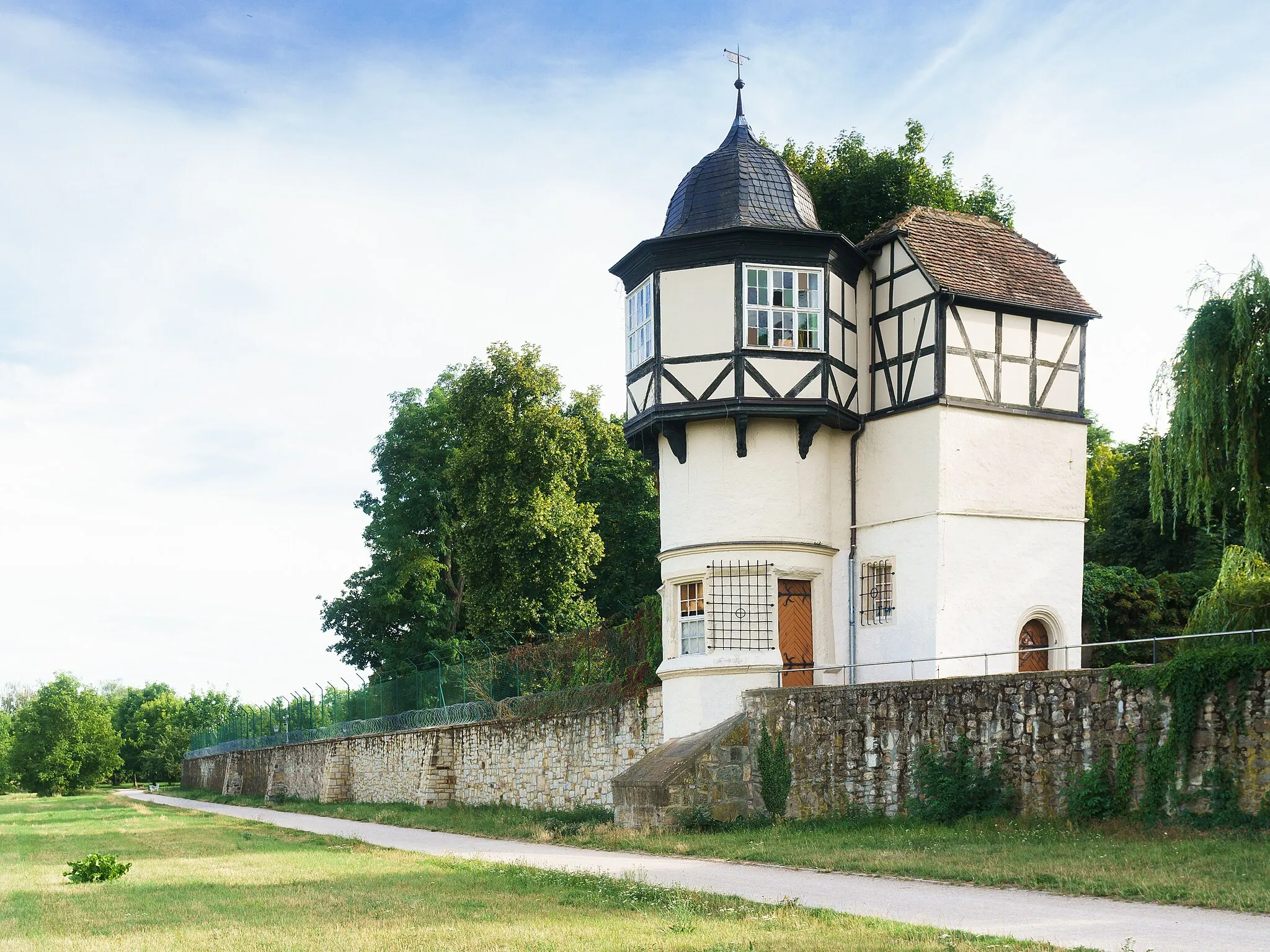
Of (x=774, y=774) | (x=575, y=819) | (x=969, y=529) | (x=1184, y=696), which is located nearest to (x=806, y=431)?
(x=969, y=529)

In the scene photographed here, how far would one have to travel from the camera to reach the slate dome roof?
76.4ft

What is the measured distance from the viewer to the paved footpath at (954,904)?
944cm

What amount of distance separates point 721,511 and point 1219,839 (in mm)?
10665

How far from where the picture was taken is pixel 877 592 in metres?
23.1

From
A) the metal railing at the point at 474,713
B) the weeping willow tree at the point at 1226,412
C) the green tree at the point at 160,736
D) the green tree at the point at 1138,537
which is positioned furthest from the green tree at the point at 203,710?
the weeping willow tree at the point at 1226,412

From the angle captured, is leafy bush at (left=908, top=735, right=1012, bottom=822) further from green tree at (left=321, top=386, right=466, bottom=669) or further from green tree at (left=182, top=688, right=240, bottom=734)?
green tree at (left=182, top=688, right=240, bottom=734)

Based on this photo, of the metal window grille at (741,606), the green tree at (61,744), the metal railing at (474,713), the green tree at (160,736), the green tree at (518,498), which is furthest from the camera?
the green tree at (160,736)

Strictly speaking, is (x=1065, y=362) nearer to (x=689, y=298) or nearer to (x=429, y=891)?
(x=689, y=298)

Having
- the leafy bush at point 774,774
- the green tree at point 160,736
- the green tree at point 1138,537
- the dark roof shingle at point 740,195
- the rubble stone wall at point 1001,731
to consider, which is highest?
the dark roof shingle at point 740,195

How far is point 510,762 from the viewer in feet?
95.6

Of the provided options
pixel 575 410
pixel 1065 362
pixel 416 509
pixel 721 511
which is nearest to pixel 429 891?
pixel 721 511

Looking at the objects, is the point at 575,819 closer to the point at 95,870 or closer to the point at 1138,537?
the point at 95,870

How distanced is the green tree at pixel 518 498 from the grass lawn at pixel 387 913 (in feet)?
61.7

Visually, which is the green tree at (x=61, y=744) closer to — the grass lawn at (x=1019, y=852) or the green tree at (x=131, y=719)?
the green tree at (x=131, y=719)
